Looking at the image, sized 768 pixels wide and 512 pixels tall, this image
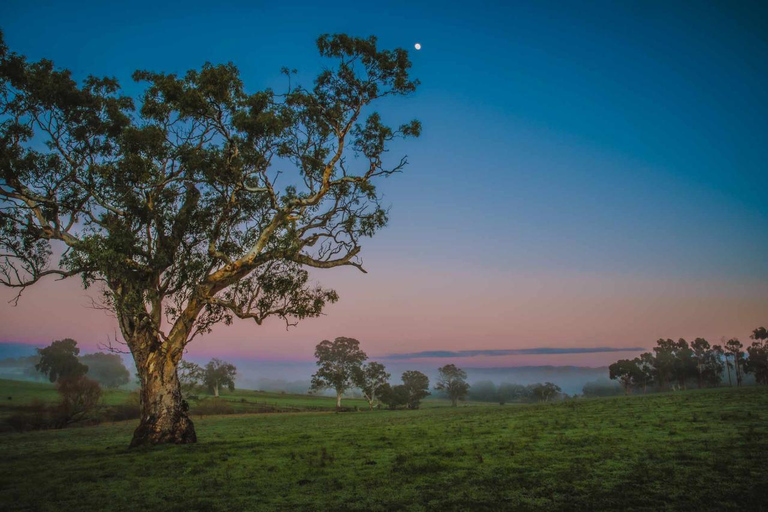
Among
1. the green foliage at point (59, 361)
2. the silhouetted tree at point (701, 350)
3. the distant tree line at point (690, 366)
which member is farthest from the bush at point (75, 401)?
the silhouetted tree at point (701, 350)

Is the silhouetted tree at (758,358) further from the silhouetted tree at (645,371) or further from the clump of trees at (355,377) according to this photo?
the clump of trees at (355,377)

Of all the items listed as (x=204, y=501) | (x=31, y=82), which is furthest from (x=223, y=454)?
(x=31, y=82)

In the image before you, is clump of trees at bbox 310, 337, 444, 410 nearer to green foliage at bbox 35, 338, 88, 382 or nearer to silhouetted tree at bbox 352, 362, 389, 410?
silhouetted tree at bbox 352, 362, 389, 410

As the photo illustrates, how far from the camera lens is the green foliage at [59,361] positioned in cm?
10700

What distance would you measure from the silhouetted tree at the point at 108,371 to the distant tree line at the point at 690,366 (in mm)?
199616

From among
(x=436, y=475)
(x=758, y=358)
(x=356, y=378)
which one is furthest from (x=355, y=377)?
(x=758, y=358)

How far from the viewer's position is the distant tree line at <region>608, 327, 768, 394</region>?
393 ft

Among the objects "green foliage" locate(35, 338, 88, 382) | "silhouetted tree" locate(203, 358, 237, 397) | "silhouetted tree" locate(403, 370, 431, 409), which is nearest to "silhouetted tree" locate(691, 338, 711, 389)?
"silhouetted tree" locate(403, 370, 431, 409)

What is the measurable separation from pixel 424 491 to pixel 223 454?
1043 centimetres

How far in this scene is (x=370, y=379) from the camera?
9075cm

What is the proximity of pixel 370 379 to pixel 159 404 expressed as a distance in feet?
244

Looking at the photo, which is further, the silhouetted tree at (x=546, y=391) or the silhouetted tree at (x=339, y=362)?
the silhouetted tree at (x=546, y=391)

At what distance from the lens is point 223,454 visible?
1596 cm

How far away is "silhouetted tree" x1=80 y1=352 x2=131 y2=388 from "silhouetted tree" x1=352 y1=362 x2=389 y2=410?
142 metres
